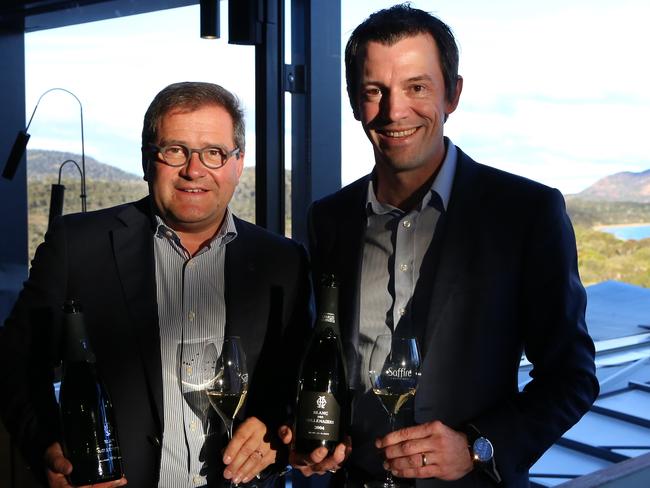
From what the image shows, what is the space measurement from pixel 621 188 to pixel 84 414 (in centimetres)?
263

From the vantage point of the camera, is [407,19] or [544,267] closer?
[544,267]

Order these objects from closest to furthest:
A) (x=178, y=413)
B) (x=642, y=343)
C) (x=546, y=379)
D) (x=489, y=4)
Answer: (x=546, y=379) → (x=178, y=413) → (x=489, y=4) → (x=642, y=343)

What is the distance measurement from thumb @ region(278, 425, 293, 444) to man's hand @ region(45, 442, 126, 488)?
0.37 m

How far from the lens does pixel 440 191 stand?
2111 millimetres

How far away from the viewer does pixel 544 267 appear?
1910 millimetres

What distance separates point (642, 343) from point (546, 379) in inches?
92.3

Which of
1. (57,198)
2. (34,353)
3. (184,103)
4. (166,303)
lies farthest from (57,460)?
(57,198)

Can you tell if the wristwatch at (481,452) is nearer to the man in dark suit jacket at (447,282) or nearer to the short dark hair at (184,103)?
the man in dark suit jacket at (447,282)

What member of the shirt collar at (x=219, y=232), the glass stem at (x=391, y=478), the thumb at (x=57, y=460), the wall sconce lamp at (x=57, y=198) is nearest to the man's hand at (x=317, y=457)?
the glass stem at (x=391, y=478)

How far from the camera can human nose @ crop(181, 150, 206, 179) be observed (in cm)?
209

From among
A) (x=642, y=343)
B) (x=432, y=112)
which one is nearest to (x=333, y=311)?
(x=432, y=112)

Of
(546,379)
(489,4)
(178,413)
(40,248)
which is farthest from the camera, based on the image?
(489,4)

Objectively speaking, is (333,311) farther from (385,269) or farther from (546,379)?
(546,379)

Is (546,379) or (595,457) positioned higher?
(546,379)
